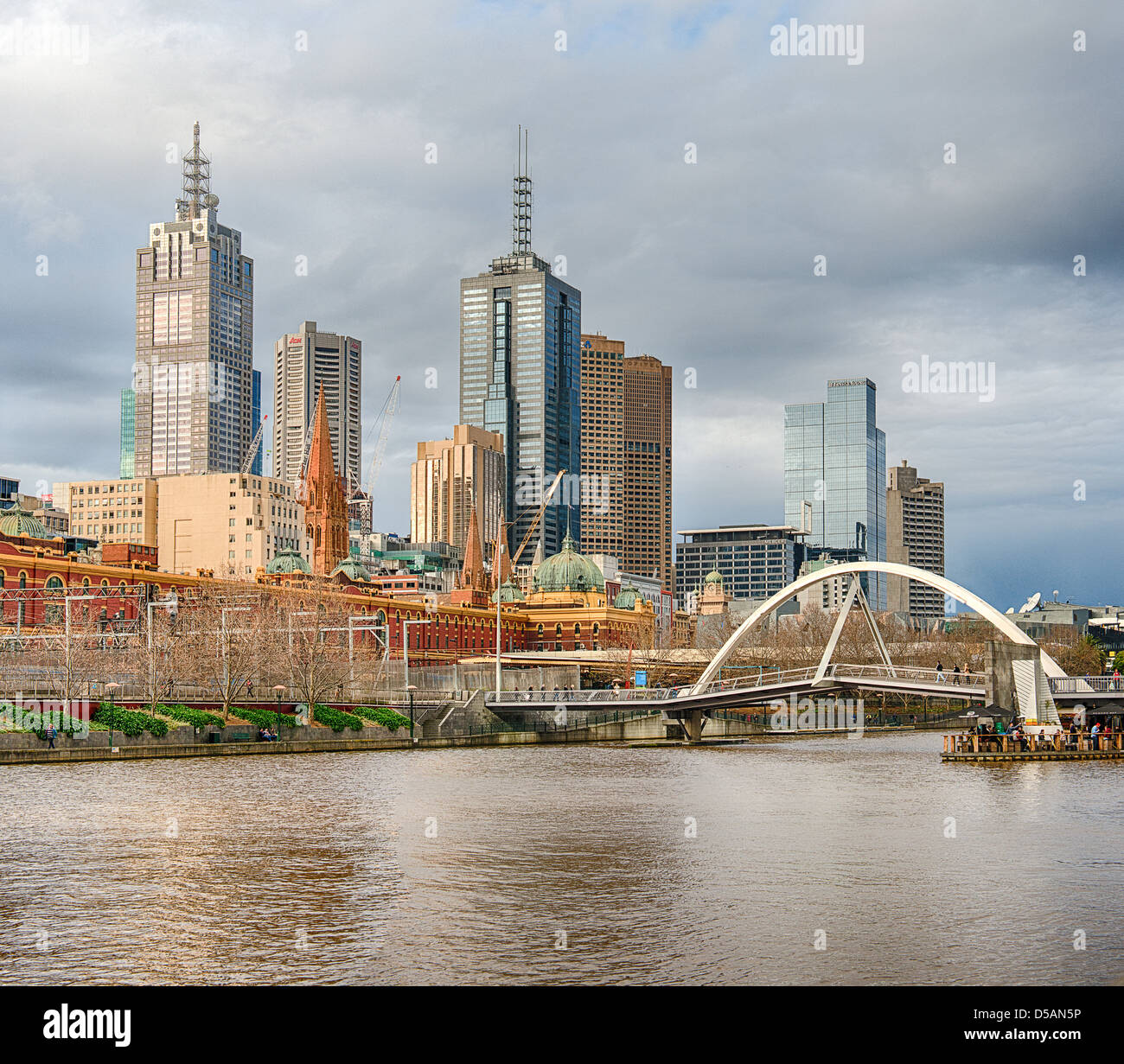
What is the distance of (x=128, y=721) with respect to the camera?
3068 inches

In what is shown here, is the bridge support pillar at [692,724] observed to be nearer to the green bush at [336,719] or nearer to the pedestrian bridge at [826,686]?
the pedestrian bridge at [826,686]

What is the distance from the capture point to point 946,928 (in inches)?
1122

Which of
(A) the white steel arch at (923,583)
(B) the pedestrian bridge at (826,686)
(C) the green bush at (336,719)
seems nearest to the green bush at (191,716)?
(C) the green bush at (336,719)

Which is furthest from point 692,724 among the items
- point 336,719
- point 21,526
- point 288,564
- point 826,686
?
point 288,564

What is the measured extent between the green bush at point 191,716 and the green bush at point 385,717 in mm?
15198

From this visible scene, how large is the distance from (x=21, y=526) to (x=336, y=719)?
227 ft

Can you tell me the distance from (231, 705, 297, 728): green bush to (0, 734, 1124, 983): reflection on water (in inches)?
951

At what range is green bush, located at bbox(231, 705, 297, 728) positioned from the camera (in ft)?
297

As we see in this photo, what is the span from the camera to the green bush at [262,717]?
90438mm

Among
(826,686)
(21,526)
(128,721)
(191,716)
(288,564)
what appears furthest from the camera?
(288,564)

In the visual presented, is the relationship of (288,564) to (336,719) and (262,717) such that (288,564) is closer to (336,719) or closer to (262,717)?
(336,719)

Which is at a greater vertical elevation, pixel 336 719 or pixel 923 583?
pixel 923 583
